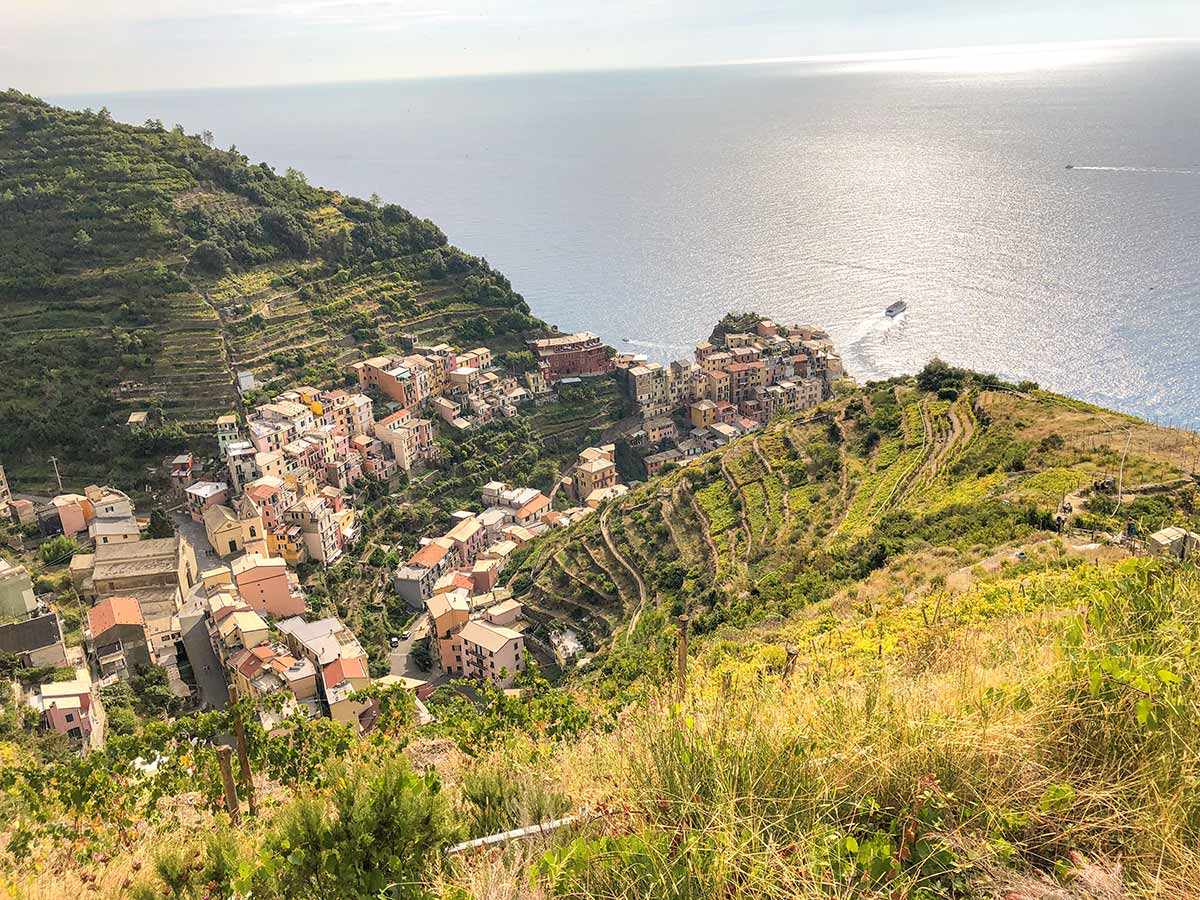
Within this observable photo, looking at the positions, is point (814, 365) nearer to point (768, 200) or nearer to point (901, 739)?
point (901, 739)

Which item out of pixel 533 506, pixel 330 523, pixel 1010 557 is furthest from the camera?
pixel 533 506

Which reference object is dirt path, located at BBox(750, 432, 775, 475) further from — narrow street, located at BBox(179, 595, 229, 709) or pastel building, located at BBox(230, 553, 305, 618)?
narrow street, located at BBox(179, 595, 229, 709)

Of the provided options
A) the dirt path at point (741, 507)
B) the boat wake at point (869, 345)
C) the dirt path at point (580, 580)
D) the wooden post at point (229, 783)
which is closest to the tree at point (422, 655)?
the dirt path at point (580, 580)

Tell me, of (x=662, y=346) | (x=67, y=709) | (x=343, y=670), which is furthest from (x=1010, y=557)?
(x=662, y=346)

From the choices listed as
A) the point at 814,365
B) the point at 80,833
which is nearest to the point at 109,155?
the point at 814,365

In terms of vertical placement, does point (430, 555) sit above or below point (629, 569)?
below

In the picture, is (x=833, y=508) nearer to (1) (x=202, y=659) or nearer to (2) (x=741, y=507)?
(2) (x=741, y=507)
